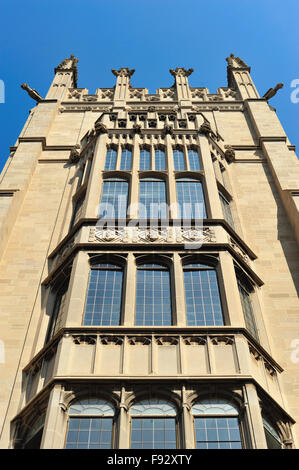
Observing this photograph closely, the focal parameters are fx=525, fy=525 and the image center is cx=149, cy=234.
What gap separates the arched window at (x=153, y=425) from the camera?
11.4 metres

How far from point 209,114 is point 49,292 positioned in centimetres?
1747

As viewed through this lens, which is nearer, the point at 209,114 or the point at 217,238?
the point at 217,238

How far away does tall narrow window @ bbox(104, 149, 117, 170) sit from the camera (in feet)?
72.2

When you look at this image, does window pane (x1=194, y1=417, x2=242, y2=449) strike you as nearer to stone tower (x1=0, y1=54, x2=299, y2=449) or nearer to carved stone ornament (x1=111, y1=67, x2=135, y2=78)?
stone tower (x1=0, y1=54, x2=299, y2=449)

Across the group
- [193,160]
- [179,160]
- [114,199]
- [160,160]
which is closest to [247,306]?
[114,199]

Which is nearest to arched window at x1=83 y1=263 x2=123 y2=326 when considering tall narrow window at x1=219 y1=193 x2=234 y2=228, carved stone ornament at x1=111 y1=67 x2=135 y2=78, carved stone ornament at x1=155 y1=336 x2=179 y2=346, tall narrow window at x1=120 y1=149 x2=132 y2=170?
carved stone ornament at x1=155 y1=336 x2=179 y2=346

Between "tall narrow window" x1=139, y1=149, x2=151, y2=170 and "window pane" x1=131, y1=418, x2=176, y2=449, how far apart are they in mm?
12271

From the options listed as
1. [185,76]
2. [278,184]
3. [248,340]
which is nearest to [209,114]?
[185,76]

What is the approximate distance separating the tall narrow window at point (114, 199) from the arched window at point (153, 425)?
7.99 m

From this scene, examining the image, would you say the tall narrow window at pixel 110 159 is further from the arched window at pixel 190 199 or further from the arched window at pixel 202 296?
the arched window at pixel 202 296

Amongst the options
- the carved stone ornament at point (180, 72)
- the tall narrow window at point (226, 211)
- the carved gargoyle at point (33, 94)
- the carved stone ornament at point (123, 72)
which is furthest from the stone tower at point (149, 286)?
the carved stone ornament at point (123, 72)

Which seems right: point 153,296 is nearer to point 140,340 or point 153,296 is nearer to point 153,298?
point 153,298
